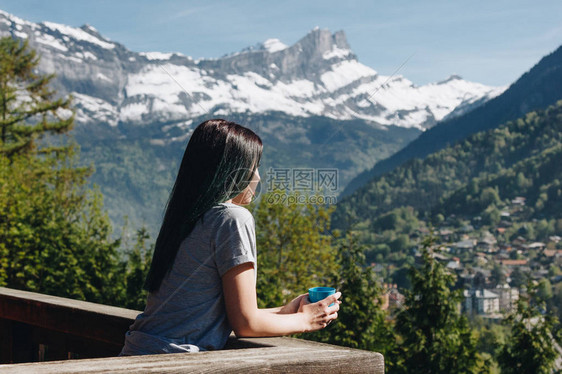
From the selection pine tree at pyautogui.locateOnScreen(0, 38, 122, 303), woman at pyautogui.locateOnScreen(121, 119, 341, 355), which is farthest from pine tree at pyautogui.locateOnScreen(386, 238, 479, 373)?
woman at pyautogui.locateOnScreen(121, 119, 341, 355)

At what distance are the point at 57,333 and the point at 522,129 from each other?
201 m

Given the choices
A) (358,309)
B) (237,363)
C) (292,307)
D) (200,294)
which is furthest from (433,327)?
(237,363)

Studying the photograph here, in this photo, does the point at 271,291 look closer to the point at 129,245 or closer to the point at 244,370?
the point at 129,245

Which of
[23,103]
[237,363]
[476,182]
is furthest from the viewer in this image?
[476,182]

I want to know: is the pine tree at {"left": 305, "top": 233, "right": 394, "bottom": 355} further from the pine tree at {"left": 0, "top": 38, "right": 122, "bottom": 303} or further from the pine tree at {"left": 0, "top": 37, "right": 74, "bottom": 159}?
the pine tree at {"left": 0, "top": 37, "right": 74, "bottom": 159}

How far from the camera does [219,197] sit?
7.20ft

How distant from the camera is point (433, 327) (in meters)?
15.4

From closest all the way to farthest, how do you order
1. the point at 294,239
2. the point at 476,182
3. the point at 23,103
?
the point at 294,239, the point at 23,103, the point at 476,182

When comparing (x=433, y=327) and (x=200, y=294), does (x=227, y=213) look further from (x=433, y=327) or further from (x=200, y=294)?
(x=433, y=327)

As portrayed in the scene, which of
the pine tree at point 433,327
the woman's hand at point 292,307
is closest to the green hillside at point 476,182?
the pine tree at point 433,327

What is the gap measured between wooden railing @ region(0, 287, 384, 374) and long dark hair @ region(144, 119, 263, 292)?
0.39 m

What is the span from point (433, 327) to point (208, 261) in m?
14.3

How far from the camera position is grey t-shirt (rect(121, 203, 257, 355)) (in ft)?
6.91

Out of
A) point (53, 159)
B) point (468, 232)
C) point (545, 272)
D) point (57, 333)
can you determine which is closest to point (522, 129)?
point (468, 232)
